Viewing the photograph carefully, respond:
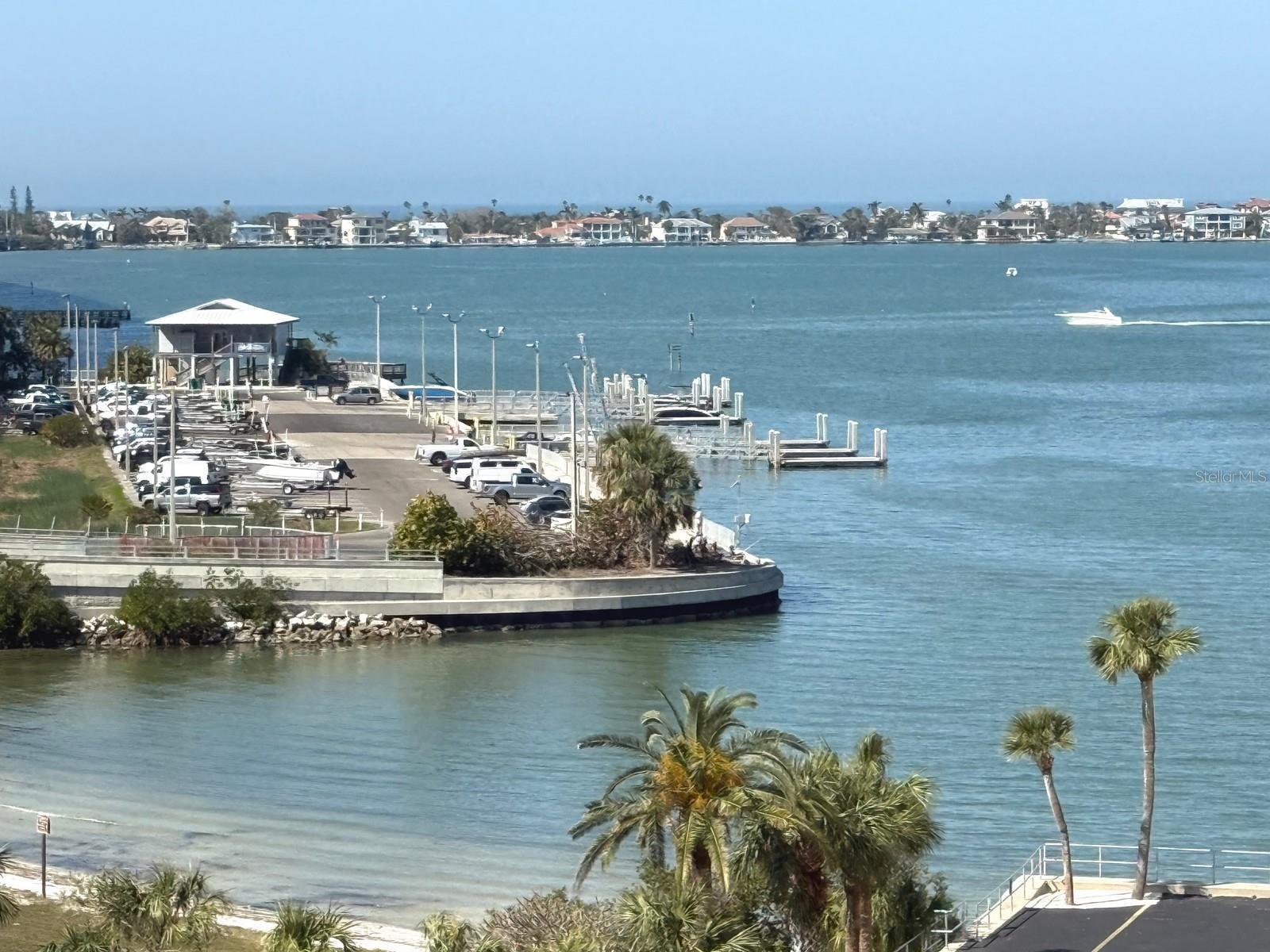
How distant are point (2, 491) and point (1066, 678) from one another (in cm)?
2772

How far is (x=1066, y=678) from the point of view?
129 feet

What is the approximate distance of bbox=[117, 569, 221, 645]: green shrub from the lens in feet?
137

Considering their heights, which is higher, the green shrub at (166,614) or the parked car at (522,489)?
the parked car at (522,489)

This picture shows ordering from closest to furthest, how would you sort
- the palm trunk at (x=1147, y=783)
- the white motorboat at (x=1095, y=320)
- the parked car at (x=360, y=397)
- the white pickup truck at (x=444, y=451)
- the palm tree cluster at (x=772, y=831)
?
the palm tree cluster at (x=772, y=831) → the palm trunk at (x=1147, y=783) → the white pickup truck at (x=444, y=451) → the parked car at (x=360, y=397) → the white motorboat at (x=1095, y=320)

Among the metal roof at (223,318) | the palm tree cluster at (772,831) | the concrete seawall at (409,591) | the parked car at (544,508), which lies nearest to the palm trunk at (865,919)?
the palm tree cluster at (772,831)

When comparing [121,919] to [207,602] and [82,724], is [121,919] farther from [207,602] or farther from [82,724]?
[207,602]

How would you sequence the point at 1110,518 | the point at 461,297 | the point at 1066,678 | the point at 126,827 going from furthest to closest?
the point at 461,297 → the point at 1110,518 → the point at 1066,678 → the point at 126,827

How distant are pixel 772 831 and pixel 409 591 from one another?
23689mm

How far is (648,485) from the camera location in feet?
146

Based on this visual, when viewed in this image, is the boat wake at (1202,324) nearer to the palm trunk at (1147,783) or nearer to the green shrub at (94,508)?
the green shrub at (94,508)

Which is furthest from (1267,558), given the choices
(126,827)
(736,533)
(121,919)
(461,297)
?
(461,297)

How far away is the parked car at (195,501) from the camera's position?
50.3m

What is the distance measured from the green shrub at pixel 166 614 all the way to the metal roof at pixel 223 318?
40.6 metres

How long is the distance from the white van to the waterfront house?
1095 inches
